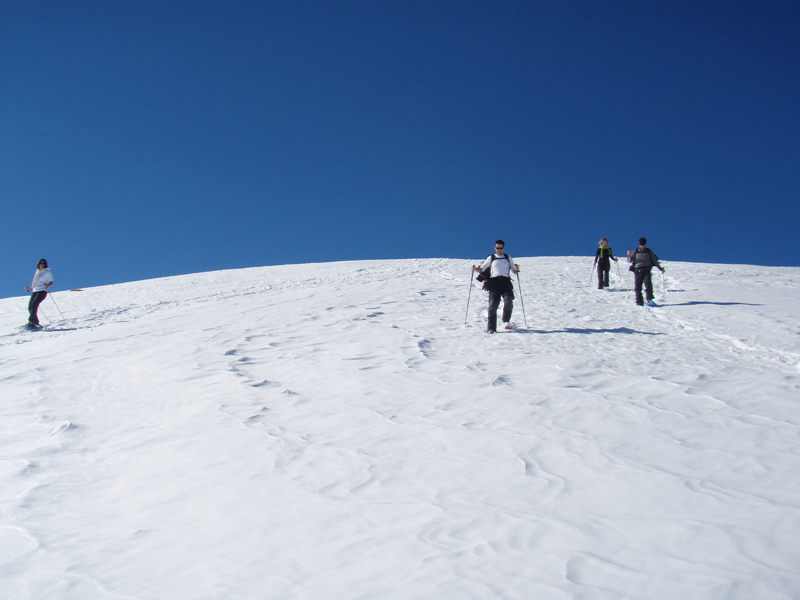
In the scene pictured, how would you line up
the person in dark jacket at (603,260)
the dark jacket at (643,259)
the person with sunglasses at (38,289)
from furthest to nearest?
the person in dark jacket at (603,260), the dark jacket at (643,259), the person with sunglasses at (38,289)

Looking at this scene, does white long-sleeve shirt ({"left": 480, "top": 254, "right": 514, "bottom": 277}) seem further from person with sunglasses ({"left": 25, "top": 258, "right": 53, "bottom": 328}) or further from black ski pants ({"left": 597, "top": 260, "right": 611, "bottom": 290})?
person with sunglasses ({"left": 25, "top": 258, "right": 53, "bottom": 328})

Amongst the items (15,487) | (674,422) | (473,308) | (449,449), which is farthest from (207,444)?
(473,308)

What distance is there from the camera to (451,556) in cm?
331

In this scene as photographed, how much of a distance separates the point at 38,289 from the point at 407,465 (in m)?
13.1

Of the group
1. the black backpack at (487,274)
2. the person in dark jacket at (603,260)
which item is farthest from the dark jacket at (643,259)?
the black backpack at (487,274)

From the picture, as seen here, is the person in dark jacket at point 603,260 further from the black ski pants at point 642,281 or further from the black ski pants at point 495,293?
the black ski pants at point 495,293

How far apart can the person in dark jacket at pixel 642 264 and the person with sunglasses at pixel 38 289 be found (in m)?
15.5

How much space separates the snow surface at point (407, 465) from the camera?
3.18 m

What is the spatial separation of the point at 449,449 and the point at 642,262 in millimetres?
11062

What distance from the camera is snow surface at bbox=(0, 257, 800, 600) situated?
10.4ft

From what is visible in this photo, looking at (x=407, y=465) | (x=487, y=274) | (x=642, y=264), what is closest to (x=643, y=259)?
(x=642, y=264)

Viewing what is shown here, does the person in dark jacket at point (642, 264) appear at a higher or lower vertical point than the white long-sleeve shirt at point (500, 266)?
higher

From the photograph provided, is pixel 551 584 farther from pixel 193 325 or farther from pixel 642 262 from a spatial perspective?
pixel 642 262

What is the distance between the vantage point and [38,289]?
13.5 meters
